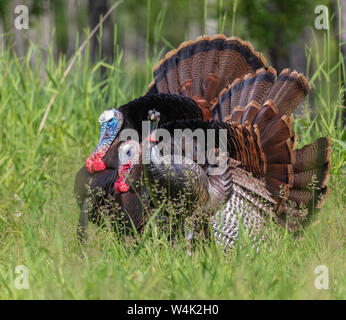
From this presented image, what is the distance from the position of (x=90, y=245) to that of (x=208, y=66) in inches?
67.8

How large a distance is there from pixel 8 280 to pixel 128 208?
80 cm

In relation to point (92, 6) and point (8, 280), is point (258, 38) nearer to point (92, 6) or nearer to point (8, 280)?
point (92, 6)

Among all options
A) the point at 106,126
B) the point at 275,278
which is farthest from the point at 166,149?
the point at 275,278

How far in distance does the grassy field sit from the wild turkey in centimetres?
24

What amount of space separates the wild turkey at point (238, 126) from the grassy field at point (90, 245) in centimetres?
24

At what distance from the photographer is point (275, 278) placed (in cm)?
243

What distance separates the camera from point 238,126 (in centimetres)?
338
